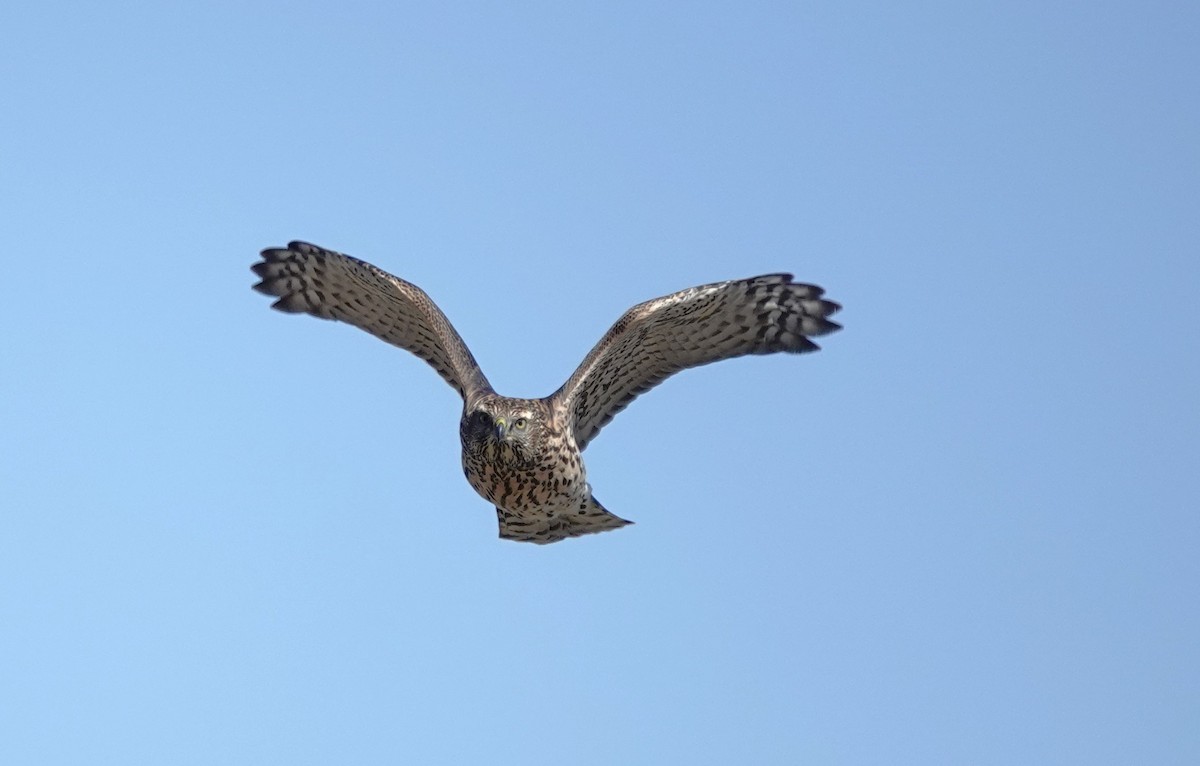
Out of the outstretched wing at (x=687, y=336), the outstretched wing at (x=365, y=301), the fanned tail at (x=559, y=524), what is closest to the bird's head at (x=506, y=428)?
the outstretched wing at (x=687, y=336)

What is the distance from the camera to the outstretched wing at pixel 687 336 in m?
11.6

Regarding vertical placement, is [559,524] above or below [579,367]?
below

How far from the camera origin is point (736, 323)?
1209cm

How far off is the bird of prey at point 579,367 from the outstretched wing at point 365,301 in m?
0.01

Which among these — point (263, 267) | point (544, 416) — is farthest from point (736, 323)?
point (263, 267)

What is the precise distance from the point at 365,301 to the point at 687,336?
9.06 feet

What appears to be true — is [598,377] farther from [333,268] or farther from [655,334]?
[333,268]

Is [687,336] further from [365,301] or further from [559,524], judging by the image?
[365,301]

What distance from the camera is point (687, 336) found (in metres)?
12.1

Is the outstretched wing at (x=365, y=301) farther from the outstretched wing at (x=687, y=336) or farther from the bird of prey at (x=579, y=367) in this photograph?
the outstretched wing at (x=687, y=336)

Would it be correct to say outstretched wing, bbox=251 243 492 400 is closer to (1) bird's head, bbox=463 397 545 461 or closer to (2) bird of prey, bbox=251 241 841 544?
(2) bird of prey, bbox=251 241 841 544

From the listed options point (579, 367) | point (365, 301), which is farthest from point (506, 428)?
point (365, 301)

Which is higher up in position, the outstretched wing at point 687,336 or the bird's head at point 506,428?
the outstretched wing at point 687,336

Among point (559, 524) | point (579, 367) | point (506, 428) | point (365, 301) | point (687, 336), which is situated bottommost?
point (559, 524)
